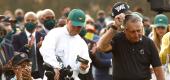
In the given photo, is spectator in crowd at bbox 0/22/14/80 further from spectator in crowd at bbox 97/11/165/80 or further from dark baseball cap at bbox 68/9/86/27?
spectator in crowd at bbox 97/11/165/80

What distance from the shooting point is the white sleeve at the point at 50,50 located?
14.5 metres

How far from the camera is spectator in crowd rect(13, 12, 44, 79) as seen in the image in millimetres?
17344

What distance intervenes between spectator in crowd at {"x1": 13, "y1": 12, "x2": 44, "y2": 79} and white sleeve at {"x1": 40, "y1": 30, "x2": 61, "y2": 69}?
197cm

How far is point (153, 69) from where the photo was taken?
14.1 meters

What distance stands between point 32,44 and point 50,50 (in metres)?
3.07

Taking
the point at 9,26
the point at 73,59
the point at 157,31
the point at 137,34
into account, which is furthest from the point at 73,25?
the point at 9,26

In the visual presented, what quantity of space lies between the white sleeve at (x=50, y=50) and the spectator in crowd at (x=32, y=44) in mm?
1967

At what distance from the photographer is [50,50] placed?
1460cm

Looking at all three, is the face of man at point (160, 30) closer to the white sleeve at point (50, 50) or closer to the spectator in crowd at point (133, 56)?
the white sleeve at point (50, 50)

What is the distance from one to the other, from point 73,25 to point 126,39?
3.99 feet

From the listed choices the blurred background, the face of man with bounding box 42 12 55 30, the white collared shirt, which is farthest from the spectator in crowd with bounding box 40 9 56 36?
the blurred background

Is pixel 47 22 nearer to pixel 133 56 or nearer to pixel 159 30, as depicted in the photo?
pixel 159 30

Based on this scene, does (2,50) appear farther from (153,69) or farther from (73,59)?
(153,69)

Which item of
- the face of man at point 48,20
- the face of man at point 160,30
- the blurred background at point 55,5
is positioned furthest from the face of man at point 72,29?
the blurred background at point 55,5
